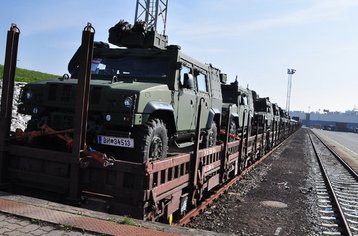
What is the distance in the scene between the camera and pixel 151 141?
5.94 metres

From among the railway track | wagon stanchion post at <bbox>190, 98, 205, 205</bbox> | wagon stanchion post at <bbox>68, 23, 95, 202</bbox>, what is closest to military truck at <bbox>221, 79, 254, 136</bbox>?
the railway track

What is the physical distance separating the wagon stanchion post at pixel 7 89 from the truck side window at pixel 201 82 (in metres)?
3.87

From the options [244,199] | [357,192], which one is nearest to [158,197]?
[244,199]

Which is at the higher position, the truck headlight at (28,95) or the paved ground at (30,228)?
the truck headlight at (28,95)

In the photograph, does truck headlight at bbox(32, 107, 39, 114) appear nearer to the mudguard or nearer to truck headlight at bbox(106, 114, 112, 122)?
truck headlight at bbox(106, 114, 112, 122)

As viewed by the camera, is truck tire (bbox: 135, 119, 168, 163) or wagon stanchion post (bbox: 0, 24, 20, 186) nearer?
wagon stanchion post (bbox: 0, 24, 20, 186)

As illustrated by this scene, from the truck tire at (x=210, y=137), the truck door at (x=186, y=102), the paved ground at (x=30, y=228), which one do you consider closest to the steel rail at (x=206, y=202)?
the truck tire at (x=210, y=137)

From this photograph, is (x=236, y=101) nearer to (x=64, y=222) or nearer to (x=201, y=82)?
(x=201, y=82)

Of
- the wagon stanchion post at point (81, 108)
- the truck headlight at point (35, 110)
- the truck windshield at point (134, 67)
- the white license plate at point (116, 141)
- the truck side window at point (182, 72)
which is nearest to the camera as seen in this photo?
the wagon stanchion post at point (81, 108)

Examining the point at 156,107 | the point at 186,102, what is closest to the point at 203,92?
the point at 186,102

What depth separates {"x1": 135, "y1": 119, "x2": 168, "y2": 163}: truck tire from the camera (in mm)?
5742

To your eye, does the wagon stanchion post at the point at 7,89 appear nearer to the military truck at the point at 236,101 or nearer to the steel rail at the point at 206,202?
the steel rail at the point at 206,202

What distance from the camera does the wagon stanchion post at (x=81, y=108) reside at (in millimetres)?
4934

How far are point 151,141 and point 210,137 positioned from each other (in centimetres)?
344
